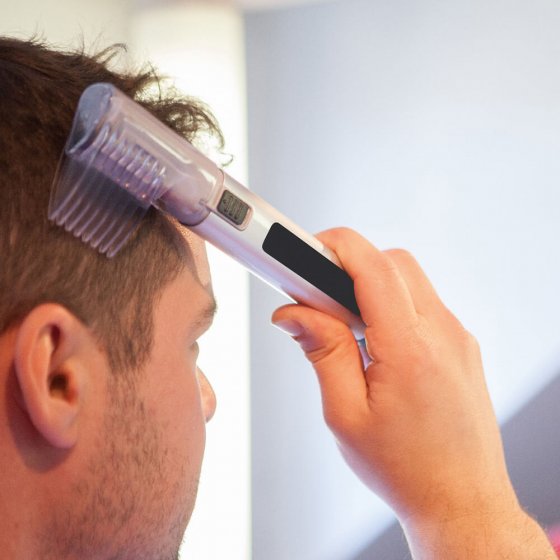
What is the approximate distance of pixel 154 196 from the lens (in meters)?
0.46

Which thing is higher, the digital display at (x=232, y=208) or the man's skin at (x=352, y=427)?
the digital display at (x=232, y=208)

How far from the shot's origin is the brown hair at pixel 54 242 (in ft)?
1.53

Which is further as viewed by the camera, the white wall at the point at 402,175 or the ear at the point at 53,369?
the white wall at the point at 402,175

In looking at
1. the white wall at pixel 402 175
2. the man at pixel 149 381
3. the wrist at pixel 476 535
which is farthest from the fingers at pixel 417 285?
the white wall at pixel 402 175

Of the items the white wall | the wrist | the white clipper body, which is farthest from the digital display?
the white wall

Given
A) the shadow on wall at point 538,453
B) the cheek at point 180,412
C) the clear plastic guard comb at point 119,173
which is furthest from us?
the shadow on wall at point 538,453

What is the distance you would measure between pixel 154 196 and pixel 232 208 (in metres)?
0.05

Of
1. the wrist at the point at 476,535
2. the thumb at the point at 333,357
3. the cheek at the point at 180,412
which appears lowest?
the cheek at the point at 180,412

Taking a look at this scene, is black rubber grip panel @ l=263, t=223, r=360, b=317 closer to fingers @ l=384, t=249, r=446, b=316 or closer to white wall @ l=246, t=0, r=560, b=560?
fingers @ l=384, t=249, r=446, b=316

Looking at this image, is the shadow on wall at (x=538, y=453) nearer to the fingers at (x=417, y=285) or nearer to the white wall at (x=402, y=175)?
the white wall at (x=402, y=175)

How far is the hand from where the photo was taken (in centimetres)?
54

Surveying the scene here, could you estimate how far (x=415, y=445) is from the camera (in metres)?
0.54

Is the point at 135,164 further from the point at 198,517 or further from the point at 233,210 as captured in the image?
the point at 198,517

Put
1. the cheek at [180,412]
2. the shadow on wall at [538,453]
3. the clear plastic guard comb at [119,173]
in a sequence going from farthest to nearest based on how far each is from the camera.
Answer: the shadow on wall at [538,453], the cheek at [180,412], the clear plastic guard comb at [119,173]
